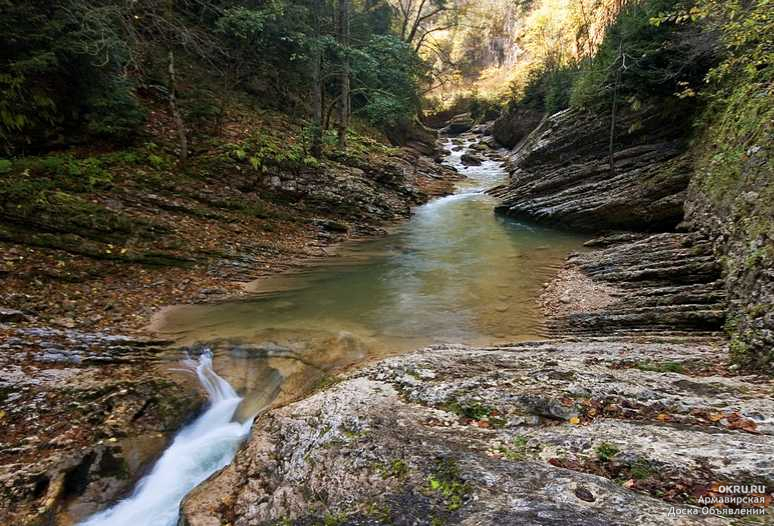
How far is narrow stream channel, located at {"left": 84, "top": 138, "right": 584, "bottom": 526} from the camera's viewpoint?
568cm

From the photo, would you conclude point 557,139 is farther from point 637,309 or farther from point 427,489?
point 427,489

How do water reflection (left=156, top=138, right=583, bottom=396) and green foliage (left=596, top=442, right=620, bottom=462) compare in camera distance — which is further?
water reflection (left=156, top=138, right=583, bottom=396)

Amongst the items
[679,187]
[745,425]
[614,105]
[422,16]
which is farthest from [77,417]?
[422,16]

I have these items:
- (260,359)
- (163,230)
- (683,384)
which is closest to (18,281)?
(163,230)

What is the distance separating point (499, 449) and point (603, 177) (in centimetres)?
1580

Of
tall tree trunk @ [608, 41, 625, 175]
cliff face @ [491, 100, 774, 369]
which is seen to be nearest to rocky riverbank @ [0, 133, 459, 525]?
cliff face @ [491, 100, 774, 369]

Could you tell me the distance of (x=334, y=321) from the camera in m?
8.59

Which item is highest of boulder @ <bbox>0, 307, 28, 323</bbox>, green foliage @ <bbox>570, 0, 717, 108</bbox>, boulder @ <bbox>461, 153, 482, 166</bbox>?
green foliage @ <bbox>570, 0, 717, 108</bbox>

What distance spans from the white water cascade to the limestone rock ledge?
799 mm

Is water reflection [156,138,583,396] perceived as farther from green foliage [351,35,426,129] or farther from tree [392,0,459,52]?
tree [392,0,459,52]

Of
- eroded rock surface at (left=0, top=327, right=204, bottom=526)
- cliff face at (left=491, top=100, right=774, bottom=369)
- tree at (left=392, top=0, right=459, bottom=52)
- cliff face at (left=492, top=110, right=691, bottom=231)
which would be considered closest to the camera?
eroded rock surface at (left=0, top=327, right=204, bottom=526)

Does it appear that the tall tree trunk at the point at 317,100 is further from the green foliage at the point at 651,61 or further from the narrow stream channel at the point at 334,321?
the green foliage at the point at 651,61

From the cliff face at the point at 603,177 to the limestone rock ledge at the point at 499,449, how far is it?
32.6 ft

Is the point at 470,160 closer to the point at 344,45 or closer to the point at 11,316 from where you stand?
the point at 344,45
